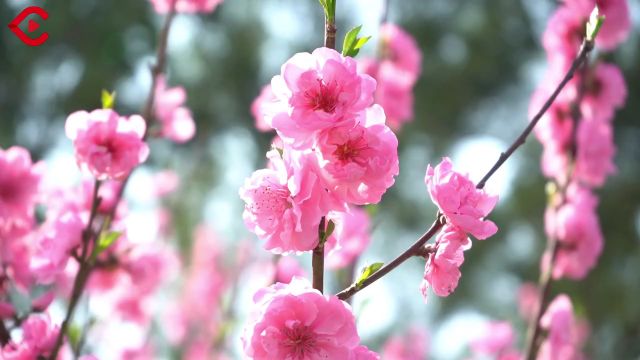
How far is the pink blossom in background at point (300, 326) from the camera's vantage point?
1.95ft

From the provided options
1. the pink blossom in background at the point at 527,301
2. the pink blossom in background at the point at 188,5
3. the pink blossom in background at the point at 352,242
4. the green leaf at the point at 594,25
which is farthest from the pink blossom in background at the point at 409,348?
the green leaf at the point at 594,25

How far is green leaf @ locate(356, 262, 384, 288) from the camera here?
645mm

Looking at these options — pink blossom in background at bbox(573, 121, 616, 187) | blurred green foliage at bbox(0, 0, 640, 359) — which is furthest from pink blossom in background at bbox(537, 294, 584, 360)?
blurred green foliage at bbox(0, 0, 640, 359)

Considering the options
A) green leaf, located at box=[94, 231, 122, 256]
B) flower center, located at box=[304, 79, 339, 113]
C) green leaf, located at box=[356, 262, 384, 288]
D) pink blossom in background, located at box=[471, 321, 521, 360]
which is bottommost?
pink blossom in background, located at box=[471, 321, 521, 360]

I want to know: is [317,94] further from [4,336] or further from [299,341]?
[4,336]

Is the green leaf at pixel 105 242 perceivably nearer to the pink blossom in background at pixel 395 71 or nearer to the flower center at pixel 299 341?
the flower center at pixel 299 341

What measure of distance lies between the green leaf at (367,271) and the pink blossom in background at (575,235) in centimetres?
66

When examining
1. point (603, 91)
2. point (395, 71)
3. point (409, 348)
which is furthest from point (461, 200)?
point (409, 348)

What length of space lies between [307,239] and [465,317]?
445 centimetres

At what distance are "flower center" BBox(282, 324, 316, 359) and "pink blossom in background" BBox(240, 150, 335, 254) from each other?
64mm

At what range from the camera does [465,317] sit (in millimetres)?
4887

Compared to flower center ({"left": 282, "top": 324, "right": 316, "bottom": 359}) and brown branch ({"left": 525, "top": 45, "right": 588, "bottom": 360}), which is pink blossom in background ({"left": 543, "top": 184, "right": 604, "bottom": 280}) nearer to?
brown branch ({"left": 525, "top": 45, "right": 588, "bottom": 360})

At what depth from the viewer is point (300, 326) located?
61 cm

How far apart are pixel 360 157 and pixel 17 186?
55 centimetres
